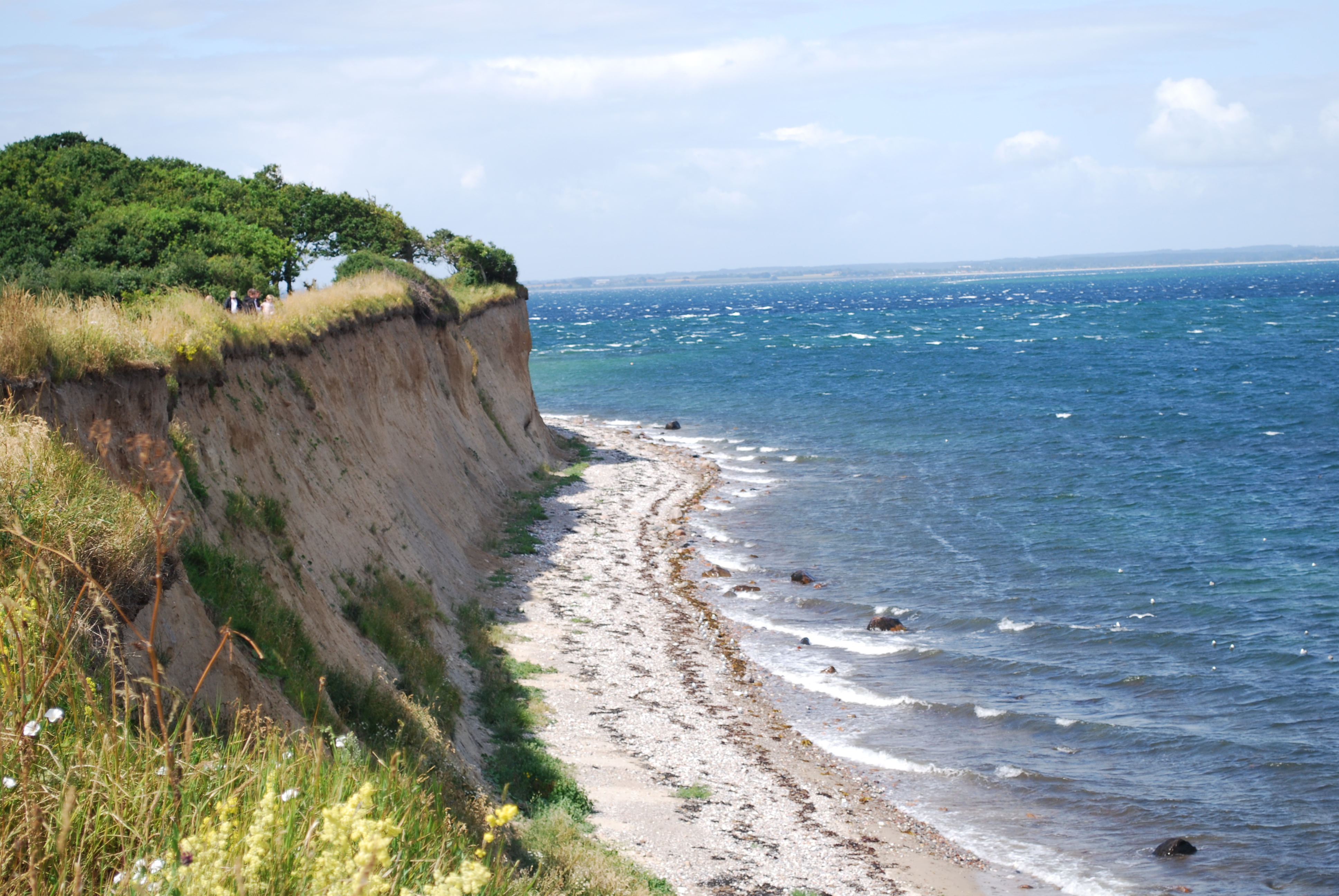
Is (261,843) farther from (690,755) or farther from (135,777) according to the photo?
(690,755)

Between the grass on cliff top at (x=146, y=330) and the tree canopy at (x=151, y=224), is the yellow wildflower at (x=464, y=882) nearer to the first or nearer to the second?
the grass on cliff top at (x=146, y=330)

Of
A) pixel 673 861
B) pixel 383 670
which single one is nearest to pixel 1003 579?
pixel 673 861

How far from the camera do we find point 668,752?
1905 cm

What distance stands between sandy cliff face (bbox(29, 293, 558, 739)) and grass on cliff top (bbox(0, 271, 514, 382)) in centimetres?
36

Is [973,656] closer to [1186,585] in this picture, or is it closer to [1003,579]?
[1003,579]

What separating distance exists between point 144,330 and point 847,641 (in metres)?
18.2

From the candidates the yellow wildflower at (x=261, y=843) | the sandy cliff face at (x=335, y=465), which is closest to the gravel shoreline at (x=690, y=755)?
the sandy cliff face at (x=335, y=465)

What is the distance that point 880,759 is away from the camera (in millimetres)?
19719

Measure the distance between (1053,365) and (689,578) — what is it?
217 feet

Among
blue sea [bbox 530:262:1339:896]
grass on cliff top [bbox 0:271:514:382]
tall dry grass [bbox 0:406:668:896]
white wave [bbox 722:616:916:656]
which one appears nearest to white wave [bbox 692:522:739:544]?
blue sea [bbox 530:262:1339:896]

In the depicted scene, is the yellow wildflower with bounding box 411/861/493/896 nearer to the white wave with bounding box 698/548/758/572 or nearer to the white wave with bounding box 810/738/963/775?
the white wave with bounding box 810/738/963/775

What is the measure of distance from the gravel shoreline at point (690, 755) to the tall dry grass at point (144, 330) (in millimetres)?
8834

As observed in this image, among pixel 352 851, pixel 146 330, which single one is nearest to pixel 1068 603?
pixel 146 330

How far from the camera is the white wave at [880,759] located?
1933 cm
